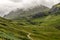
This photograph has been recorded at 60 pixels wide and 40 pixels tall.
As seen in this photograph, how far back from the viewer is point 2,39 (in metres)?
46.6

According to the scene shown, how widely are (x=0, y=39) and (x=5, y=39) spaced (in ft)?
8.15

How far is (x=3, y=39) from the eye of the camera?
47031 millimetres

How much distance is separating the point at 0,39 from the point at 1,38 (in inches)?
73.9

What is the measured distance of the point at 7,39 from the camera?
4859 cm

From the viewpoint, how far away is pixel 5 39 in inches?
1890

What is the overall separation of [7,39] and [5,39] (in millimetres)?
750

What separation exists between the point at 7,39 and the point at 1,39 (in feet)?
8.90

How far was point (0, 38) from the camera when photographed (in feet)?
154

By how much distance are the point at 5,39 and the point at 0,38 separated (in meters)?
1.57

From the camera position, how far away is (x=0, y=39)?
4572 centimetres

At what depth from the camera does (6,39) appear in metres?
48.2

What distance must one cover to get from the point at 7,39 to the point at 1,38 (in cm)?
180

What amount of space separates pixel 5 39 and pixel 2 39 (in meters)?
1.50
